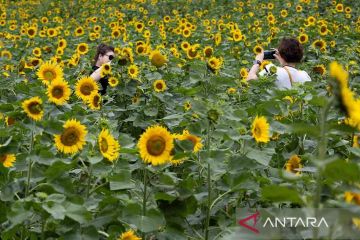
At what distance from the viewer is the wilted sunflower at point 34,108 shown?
1.96 meters

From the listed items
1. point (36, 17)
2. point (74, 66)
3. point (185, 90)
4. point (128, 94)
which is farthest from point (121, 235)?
point (36, 17)

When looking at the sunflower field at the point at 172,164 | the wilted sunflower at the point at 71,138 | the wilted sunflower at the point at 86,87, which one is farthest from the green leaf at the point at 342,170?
the wilted sunflower at the point at 86,87

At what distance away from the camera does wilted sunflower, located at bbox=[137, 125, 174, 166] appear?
1898 mm

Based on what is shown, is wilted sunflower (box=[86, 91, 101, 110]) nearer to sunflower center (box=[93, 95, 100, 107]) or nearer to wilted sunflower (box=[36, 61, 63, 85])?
sunflower center (box=[93, 95, 100, 107])

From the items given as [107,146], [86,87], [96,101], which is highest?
[107,146]

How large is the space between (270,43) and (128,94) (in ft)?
9.58

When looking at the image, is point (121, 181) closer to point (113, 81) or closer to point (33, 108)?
point (33, 108)

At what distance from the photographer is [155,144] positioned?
1902 millimetres

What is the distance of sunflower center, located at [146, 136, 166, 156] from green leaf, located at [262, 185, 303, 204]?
0.71 metres

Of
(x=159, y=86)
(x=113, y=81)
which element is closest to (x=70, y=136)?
(x=159, y=86)

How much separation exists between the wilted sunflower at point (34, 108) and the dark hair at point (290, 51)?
2.68m

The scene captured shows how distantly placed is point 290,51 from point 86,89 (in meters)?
1.95

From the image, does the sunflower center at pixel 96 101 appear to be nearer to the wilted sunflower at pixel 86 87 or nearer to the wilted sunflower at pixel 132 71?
the wilted sunflower at pixel 86 87

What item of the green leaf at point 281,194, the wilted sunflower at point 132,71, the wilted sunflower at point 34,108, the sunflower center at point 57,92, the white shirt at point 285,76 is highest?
the green leaf at point 281,194
